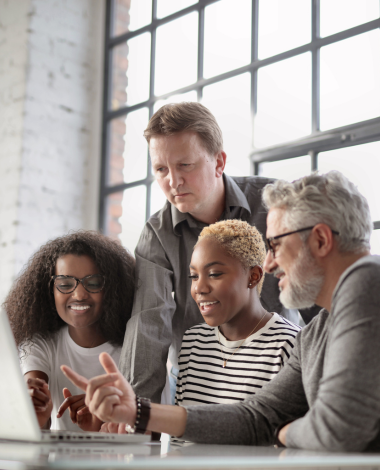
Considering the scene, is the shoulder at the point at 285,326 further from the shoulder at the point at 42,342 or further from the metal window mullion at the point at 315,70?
the metal window mullion at the point at 315,70

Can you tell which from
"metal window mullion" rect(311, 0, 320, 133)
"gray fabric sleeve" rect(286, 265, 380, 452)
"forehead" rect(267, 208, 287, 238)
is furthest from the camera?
"metal window mullion" rect(311, 0, 320, 133)

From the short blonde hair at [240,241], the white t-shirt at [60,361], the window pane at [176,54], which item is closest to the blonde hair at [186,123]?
the short blonde hair at [240,241]

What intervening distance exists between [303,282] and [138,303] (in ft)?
2.69

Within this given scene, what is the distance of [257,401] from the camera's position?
147 cm

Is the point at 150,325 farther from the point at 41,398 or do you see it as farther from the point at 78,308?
the point at 41,398

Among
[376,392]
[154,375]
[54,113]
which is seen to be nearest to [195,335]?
[154,375]

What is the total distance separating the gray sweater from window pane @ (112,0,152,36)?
11.4ft

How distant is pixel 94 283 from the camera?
2.11 meters

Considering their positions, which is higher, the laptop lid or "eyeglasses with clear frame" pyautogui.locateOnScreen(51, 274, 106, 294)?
"eyeglasses with clear frame" pyautogui.locateOnScreen(51, 274, 106, 294)

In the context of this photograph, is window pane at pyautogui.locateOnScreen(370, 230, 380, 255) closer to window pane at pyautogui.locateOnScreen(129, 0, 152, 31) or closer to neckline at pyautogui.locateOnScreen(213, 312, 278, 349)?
neckline at pyautogui.locateOnScreen(213, 312, 278, 349)

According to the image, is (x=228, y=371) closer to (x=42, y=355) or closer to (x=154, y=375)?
(x=154, y=375)

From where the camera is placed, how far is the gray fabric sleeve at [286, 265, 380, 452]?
1.09 meters

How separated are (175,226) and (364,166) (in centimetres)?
110

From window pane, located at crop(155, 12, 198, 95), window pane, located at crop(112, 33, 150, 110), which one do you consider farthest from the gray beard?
window pane, located at crop(112, 33, 150, 110)
